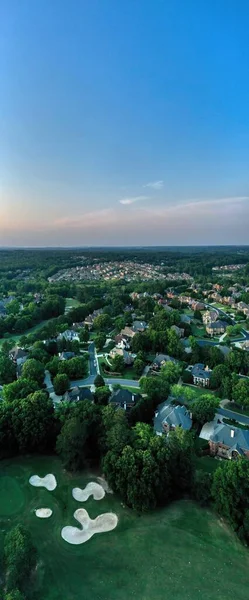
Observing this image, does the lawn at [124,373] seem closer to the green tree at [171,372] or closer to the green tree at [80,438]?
the green tree at [171,372]

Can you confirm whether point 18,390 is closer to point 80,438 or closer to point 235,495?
point 80,438

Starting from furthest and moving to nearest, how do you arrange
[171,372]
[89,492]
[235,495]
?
[171,372] → [89,492] → [235,495]

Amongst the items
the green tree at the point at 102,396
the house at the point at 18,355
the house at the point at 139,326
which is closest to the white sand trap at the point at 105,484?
the green tree at the point at 102,396

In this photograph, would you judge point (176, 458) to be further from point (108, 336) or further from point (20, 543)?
point (108, 336)

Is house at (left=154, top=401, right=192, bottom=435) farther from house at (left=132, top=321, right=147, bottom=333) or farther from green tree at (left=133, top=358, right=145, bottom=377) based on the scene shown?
house at (left=132, top=321, right=147, bottom=333)

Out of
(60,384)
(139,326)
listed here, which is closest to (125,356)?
(60,384)

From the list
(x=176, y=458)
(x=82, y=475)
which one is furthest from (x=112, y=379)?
(x=176, y=458)

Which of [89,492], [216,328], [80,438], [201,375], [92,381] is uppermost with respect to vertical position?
[80,438]
